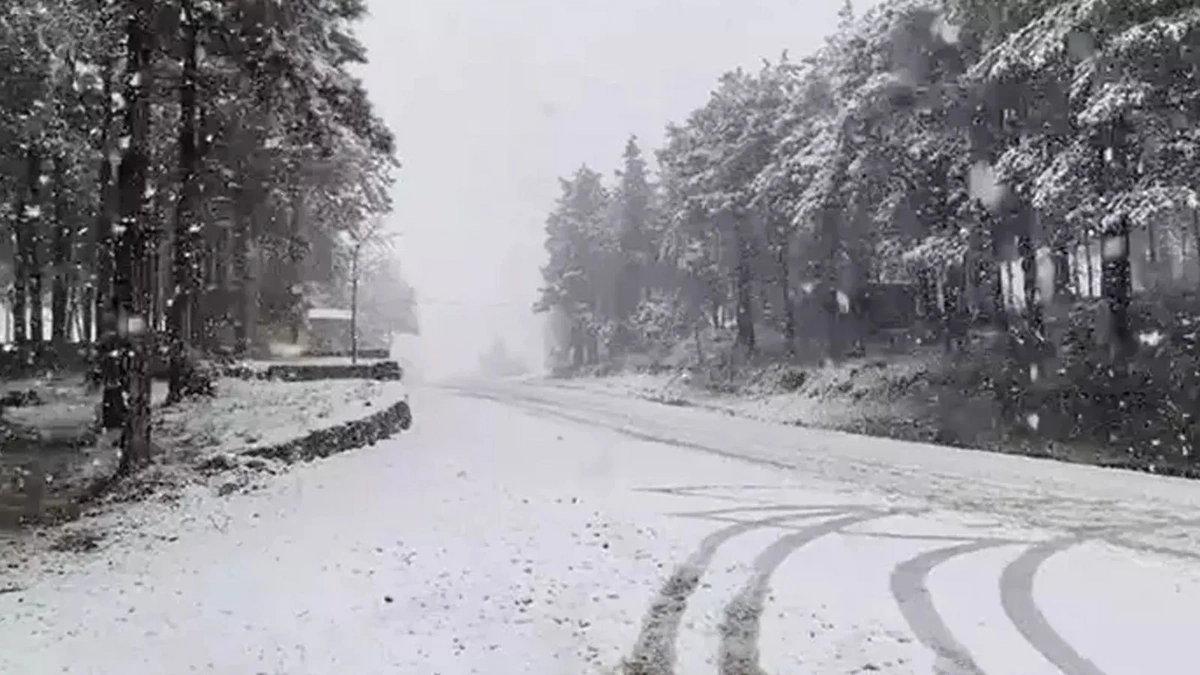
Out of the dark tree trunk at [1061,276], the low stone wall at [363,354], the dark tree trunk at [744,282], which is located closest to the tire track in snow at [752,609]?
the low stone wall at [363,354]

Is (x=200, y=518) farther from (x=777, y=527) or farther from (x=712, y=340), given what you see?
(x=712, y=340)

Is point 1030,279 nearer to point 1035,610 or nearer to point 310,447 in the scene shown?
point 310,447

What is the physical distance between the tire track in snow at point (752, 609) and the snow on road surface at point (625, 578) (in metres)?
0.03

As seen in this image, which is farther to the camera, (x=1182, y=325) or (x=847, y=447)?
(x=1182, y=325)

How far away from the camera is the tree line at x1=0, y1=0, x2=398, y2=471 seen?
51.8 ft

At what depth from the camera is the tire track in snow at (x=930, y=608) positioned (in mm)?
7621

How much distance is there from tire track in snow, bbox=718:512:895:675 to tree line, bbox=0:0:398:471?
32.8 ft

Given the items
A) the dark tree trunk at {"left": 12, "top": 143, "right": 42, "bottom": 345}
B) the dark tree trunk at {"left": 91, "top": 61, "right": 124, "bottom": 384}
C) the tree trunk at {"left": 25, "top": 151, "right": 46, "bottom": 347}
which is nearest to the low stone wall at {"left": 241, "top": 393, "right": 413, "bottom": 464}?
the dark tree trunk at {"left": 91, "top": 61, "right": 124, "bottom": 384}

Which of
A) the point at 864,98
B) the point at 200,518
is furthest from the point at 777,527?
the point at 864,98

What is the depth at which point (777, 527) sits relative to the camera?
41.3 feet

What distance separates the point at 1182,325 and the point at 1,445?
27.7 m

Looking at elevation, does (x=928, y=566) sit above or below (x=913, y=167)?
below

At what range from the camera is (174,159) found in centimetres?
2783

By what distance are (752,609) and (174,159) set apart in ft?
80.0
